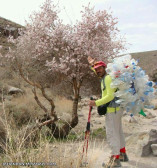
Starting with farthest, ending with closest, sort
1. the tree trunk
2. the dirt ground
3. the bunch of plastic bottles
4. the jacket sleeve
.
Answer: the tree trunk
the jacket sleeve
the bunch of plastic bottles
the dirt ground

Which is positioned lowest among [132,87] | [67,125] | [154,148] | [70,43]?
[154,148]

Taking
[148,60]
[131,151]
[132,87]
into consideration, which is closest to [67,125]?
[131,151]

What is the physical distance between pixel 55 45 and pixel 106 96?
14.4ft

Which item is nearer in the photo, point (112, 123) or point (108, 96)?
point (108, 96)

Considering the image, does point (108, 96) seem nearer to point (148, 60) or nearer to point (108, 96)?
point (108, 96)

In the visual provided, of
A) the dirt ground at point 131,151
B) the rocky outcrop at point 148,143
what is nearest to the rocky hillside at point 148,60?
the dirt ground at point 131,151

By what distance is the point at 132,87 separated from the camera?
4.00 metres

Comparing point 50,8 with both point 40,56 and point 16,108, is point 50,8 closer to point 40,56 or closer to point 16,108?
point 40,56

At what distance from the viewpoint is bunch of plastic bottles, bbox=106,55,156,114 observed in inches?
156

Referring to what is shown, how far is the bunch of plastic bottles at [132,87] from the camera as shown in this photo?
13.0 feet

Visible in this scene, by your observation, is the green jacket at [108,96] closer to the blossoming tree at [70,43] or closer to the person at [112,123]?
the person at [112,123]

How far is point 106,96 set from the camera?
13.8ft

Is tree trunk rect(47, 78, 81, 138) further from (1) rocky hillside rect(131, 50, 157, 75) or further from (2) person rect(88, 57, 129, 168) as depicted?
(1) rocky hillside rect(131, 50, 157, 75)

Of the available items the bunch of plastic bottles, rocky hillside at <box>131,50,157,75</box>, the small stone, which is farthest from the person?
rocky hillside at <box>131,50,157,75</box>
